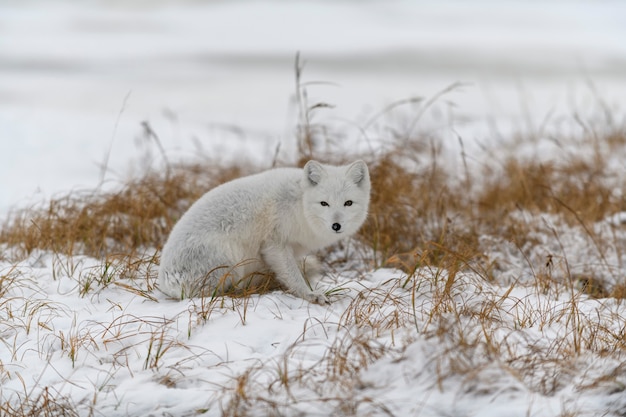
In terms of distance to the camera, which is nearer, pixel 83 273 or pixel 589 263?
pixel 83 273

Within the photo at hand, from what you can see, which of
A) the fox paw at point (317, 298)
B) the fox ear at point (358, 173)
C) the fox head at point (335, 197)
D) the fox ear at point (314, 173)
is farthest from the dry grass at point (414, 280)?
the fox ear at point (314, 173)

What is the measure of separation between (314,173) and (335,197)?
21cm

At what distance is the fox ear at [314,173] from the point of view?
3904 mm

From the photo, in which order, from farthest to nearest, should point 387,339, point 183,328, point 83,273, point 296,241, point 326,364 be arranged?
point 83,273 → point 296,241 → point 183,328 → point 387,339 → point 326,364

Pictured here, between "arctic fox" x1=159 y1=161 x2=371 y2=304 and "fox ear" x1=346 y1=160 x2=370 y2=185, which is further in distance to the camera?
"fox ear" x1=346 y1=160 x2=370 y2=185

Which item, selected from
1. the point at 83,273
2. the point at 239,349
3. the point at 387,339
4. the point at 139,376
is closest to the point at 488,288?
the point at 387,339

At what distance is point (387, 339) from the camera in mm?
3184

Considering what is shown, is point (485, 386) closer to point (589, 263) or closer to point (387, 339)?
point (387, 339)

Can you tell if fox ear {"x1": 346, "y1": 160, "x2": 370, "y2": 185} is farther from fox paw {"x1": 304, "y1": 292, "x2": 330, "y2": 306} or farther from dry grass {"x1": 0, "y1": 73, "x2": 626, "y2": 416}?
fox paw {"x1": 304, "y1": 292, "x2": 330, "y2": 306}

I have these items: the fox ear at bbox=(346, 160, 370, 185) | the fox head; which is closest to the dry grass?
the fox head

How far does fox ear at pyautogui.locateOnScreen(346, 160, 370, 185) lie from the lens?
3965 millimetres

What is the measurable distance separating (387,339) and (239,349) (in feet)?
2.46

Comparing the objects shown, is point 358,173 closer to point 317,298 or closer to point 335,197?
point 335,197

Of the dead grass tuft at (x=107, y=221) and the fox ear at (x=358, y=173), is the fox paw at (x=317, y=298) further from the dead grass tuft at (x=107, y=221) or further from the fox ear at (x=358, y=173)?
the dead grass tuft at (x=107, y=221)
